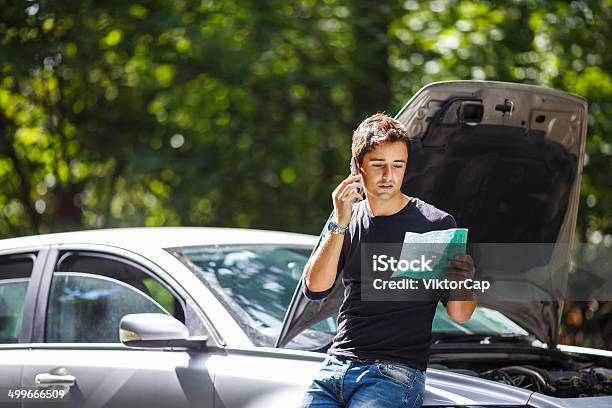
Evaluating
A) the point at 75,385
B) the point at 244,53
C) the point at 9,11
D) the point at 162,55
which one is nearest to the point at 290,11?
the point at 244,53

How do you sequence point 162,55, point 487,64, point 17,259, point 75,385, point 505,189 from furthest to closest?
point 162,55
point 487,64
point 17,259
point 505,189
point 75,385

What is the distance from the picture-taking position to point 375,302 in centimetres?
307

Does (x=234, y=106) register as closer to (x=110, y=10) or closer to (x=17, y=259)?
(x=110, y=10)

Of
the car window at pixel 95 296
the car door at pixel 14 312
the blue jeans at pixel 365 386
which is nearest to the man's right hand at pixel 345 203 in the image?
the blue jeans at pixel 365 386

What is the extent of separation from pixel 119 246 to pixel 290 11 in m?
6.20

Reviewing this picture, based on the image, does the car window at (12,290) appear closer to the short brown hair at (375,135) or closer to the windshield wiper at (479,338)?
the windshield wiper at (479,338)

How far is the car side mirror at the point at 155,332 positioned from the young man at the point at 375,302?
74cm

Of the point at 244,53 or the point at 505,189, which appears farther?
the point at 244,53

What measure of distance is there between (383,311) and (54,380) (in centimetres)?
176

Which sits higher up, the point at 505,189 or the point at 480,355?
the point at 505,189

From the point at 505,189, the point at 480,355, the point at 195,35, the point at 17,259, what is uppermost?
the point at 195,35

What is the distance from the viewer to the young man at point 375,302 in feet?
9.87

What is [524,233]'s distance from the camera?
4.43 metres

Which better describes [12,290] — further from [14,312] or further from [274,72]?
[274,72]
